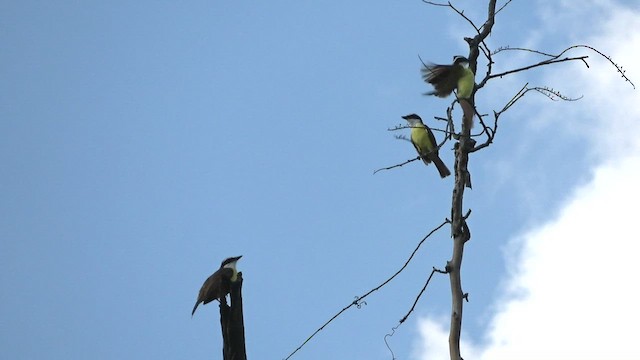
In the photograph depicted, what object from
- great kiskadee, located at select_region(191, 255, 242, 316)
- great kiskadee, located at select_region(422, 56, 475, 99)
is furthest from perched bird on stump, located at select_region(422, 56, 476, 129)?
great kiskadee, located at select_region(191, 255, 242, 316)

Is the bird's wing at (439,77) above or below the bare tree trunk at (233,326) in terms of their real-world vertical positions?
above

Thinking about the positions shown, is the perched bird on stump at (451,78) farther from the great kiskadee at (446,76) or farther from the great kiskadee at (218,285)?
the great kiskadee at (218,285)

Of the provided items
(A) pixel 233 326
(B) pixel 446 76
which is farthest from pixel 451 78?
(A) pixel 233 326

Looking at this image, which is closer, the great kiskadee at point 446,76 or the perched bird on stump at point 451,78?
the perched bird on stump at point 451,78

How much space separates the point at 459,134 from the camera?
3.25 metres

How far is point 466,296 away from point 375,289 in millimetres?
321

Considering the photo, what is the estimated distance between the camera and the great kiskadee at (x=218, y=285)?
3.86m

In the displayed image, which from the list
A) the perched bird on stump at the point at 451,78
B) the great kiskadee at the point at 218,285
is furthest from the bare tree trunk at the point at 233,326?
the perched bird on stump at the point at 451,78

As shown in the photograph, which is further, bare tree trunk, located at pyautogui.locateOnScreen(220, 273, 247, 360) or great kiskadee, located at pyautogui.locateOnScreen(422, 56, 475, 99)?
great kiskadee, located at pyautogui.locateOnScreen(422, 56, 475, 99)

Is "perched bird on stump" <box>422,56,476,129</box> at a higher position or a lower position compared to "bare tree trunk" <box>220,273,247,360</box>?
higher

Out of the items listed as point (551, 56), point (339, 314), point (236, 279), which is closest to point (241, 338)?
point (236, 279)

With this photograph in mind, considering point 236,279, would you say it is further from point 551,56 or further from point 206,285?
point 551,56

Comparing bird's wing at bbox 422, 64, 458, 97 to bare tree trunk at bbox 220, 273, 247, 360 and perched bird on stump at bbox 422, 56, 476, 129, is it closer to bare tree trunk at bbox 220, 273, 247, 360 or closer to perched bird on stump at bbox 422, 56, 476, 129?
perched bird on stump at bbox 422, 56, 476, 129

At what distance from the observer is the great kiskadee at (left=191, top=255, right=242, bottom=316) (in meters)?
3.86
